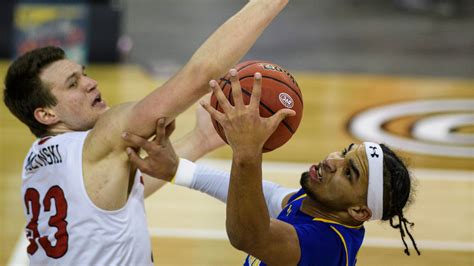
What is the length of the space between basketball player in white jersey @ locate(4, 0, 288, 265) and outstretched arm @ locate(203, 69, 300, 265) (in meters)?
0.39

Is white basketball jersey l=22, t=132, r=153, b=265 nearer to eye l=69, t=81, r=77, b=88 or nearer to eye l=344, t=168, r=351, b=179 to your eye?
eye l=69, t=81, r=77, b=88

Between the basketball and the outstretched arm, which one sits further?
the basketball

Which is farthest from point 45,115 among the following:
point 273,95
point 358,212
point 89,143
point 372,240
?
point 372,240

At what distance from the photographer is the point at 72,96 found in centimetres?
473

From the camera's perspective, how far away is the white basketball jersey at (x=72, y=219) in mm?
4473

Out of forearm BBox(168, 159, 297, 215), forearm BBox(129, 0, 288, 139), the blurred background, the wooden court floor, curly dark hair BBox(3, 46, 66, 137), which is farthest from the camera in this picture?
the blurred background

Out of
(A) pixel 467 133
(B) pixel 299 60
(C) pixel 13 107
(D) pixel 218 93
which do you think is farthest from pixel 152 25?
(D) pixel 218 93

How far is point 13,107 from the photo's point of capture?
479 cm

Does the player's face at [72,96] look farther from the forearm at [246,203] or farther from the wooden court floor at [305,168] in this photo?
the wooden court floor at [305,168]

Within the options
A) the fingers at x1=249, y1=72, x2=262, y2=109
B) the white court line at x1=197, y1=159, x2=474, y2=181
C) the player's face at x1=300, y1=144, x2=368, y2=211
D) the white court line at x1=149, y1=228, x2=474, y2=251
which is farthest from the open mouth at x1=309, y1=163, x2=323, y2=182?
the white court line at x1=197, y1=159, x2=474, y2=181

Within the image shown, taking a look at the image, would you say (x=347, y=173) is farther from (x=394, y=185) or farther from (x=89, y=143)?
(x=89, y=143)

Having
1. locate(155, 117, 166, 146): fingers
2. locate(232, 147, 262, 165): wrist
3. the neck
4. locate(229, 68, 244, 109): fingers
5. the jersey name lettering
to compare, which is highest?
locate(229, 68, 244, 109): fingers

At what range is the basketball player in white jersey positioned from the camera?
423 cm

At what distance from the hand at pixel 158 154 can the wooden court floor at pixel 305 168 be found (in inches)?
109
